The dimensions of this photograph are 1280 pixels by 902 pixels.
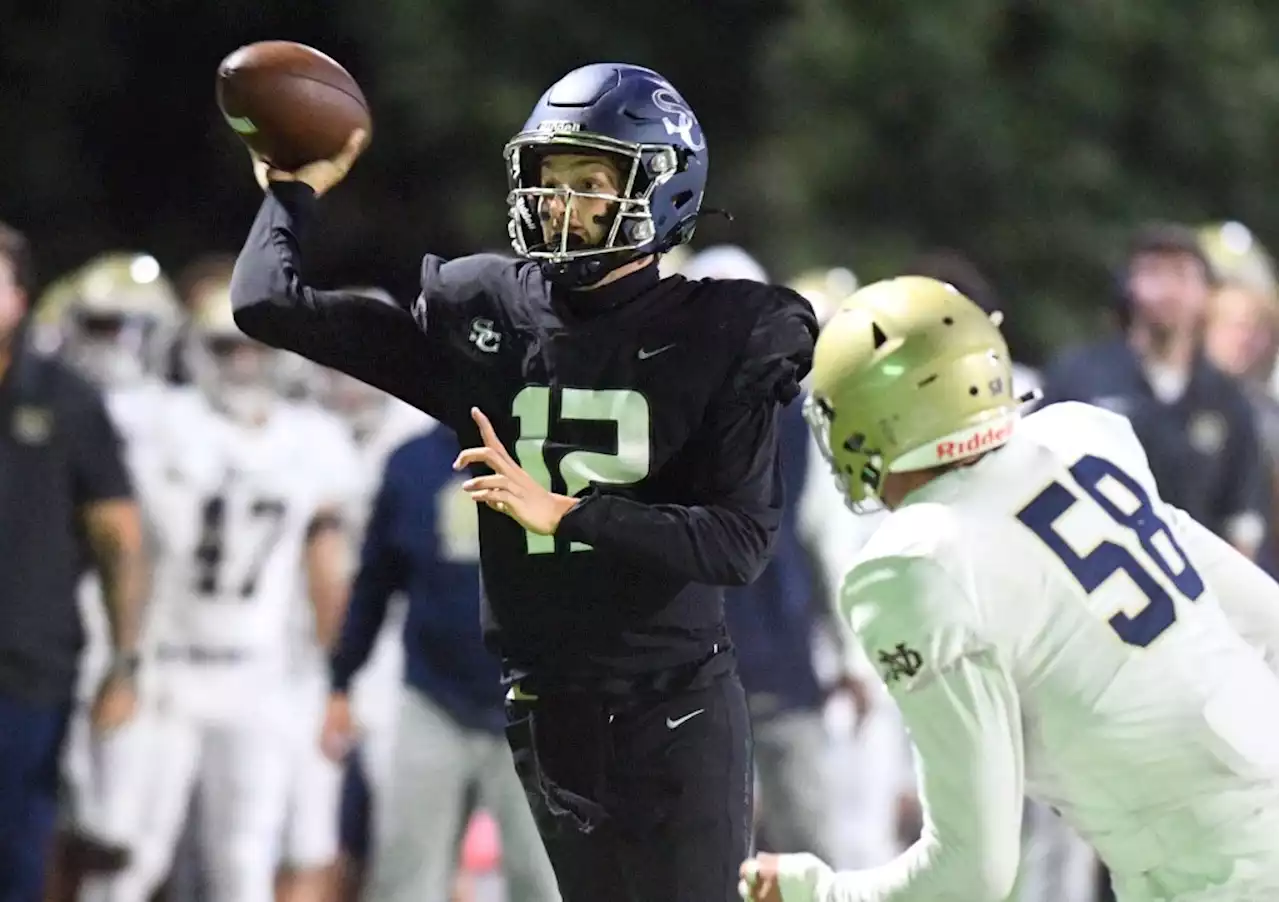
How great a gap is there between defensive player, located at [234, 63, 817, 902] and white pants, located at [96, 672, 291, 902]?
2.79 metres

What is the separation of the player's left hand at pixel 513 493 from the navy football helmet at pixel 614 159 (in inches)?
12.4

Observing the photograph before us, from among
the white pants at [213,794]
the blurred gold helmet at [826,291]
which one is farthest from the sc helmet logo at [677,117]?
the white pants at [213,794]

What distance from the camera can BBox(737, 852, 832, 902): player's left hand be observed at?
10.8 ft

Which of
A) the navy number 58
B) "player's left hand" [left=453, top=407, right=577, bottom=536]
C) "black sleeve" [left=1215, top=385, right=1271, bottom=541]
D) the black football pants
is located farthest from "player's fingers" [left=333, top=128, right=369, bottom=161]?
"black sleeve" [left=1215, top=385, right=1271, bottom=541]

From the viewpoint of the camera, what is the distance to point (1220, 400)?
6641mm

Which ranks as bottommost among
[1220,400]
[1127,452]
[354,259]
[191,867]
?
[191,867]

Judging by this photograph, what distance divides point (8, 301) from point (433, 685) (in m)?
1.28

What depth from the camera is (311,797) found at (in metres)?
6.86

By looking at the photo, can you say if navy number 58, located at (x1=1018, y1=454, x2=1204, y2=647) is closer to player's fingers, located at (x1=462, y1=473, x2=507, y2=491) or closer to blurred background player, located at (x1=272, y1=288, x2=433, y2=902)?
player's fingers, located at (x1=462, y1=473, x2=507, y2=491)

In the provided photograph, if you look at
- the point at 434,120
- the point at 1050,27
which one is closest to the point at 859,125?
the point at 1050,27

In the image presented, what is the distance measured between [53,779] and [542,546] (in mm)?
2544

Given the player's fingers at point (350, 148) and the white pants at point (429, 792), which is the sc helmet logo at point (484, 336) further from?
the white pants at point (429, 792)

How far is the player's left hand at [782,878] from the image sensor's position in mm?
3307

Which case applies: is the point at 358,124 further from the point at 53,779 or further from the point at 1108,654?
the point at 53,779
